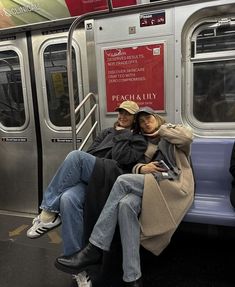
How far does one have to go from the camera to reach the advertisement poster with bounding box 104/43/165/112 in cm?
287

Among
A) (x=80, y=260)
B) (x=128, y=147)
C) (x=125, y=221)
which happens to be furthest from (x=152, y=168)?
(x=80, y=260)

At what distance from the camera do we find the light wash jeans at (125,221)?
1.98 m

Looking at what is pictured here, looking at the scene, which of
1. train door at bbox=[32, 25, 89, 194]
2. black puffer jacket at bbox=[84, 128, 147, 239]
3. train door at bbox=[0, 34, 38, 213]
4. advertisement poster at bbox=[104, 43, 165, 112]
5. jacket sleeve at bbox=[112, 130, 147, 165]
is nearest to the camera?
black puffer jacket at bbox=[84, 128, 147, 239]

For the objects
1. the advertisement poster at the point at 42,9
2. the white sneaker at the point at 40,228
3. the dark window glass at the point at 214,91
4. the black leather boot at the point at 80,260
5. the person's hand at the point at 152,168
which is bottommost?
the black leather boot at the point at 80,260

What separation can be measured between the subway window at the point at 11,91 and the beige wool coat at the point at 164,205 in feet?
6.96

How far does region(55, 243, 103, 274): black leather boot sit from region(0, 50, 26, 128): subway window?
205 cm

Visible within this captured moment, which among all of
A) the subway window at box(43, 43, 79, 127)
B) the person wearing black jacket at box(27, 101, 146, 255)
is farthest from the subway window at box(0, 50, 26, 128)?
the person wearing black jacket at box(27, 101, 146, 255)

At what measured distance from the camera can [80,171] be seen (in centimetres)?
230

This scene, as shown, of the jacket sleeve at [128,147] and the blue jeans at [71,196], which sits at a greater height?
the jacket sleeve at [128,147]

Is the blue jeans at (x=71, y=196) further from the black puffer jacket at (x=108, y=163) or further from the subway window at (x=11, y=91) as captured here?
the subway window at (x=11, y=91)

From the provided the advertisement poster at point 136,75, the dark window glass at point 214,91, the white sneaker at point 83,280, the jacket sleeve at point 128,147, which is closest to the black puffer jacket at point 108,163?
the jacket sleeve at point 128,147

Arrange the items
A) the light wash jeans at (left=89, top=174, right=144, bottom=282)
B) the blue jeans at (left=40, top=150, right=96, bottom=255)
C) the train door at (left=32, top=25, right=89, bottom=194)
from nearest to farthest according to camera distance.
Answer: the light wash jeans at (left=89, top=174, right=144, bottom=282), the blue jeans at (left=40, top=150, right=96, bottom=255), the train door at (left=32, top=25, right=89, bottom=194)

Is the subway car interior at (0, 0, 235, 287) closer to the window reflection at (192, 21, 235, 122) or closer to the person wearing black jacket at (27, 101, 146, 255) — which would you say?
the window reflection at (192, 21, 235, 122)

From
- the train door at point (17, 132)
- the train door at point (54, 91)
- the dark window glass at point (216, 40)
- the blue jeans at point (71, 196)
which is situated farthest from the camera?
the train door at point (17, 132)
